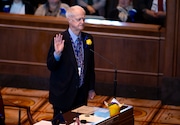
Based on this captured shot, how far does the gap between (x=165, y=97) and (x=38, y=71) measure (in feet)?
6.56

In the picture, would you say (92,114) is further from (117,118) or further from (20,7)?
(20,7)

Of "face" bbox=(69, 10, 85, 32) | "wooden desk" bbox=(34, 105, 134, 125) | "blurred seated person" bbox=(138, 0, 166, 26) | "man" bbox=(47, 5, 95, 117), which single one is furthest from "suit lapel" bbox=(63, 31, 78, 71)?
"blurred seated person" bbox=(138, 0, 166, 26)

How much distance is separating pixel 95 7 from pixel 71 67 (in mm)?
3883

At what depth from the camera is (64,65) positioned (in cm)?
586

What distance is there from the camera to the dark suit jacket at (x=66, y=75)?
230 inches

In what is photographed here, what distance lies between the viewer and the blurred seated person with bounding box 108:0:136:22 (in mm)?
9109

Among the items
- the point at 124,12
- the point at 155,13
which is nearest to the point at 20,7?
the point at 124,12

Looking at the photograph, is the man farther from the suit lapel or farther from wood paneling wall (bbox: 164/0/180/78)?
wood paneling wall (bbox: 164/0/180/78)

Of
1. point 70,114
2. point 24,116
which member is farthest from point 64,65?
point 24,116

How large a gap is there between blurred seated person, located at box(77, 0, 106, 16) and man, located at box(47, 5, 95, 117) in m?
3.62

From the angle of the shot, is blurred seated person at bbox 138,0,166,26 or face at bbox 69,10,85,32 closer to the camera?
face at bbox 69,10,85,32

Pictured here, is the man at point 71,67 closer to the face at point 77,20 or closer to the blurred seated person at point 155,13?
the face at point 77,20

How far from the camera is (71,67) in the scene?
230 inches

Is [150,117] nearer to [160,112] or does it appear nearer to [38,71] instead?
[160,112]
